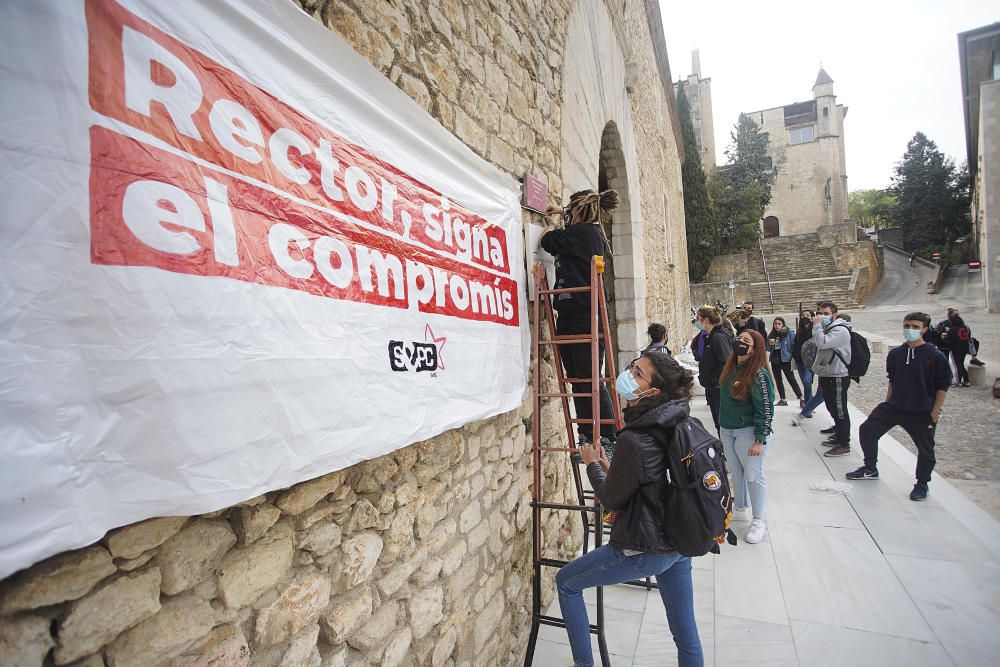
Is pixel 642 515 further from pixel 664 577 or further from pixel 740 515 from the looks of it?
pixel 740 515

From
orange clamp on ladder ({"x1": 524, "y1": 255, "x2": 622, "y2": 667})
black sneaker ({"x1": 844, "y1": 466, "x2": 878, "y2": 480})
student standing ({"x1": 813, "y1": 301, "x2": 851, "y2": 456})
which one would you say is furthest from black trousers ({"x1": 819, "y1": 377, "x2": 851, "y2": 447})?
orange clamp on ladder ({"x1": 524, "y1": 255, "x2": 622, "y2": 667})

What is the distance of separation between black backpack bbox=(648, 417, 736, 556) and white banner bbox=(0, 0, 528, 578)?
0.98 metres

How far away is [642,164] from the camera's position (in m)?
8.10

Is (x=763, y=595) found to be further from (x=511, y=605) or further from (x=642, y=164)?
(x=642, y=164)

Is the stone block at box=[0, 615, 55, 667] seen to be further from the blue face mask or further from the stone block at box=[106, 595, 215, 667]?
the blue face mask

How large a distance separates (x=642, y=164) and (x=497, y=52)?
6227 mm

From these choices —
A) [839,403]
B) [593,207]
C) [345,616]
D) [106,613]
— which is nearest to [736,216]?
[839,403]

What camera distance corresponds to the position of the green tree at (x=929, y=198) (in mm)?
30797

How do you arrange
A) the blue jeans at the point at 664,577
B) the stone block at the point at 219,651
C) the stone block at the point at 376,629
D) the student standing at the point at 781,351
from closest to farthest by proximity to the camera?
the stone block at the point at 219,651 < the stone block at the point at 376,629 < the blue jeans at the point at 664,577 < the student standing at the point at 781,351

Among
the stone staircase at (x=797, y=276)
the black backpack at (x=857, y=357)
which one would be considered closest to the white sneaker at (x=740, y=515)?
the black backpack at (x=857, y=357)

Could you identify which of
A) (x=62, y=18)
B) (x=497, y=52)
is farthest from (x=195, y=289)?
(x=497, y=52)

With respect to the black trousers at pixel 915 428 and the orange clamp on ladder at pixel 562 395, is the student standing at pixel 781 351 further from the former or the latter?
the orange clamp on ladder at pixel 562 395

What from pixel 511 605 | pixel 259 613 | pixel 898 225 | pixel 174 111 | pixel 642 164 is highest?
pixel 898 225

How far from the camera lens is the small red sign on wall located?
2803 mm
